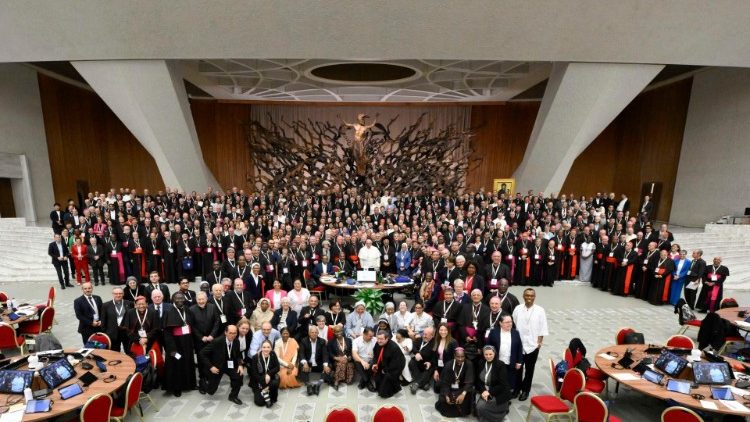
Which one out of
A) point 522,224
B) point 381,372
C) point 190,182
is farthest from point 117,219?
point 522,224

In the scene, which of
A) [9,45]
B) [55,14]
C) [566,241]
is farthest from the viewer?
[9,45]

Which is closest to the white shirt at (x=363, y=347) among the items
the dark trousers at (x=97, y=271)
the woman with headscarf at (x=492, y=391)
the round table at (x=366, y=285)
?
the woman with headscarf at (x=492, y=391)

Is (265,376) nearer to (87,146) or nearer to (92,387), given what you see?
(92,387)

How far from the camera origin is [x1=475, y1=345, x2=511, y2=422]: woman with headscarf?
16.1 feet

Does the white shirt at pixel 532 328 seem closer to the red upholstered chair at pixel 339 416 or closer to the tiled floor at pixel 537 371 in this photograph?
the tiled floor at pixel 537 371

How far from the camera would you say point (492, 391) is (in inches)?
198

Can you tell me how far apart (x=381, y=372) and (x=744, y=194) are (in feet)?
65.4

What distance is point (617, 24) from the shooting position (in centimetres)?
1290

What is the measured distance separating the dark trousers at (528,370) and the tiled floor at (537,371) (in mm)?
210

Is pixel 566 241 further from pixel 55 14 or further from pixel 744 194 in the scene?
pixel 55 14

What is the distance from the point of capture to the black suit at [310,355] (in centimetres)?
581

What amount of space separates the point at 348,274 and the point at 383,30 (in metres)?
8.69

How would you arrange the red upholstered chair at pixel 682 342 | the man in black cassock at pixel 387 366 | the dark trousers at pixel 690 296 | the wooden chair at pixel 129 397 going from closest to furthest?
the wooden chair at pixel 129 397
the man in black cassock at pixel 387 366
the red upholstered chair at pixel 682 342
the dark trousers at pixel 690 296

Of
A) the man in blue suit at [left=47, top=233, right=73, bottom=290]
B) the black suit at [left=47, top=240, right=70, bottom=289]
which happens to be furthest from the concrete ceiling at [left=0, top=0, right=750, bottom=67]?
the black suit at [left=47, top=240, right=70, bottom=289]
